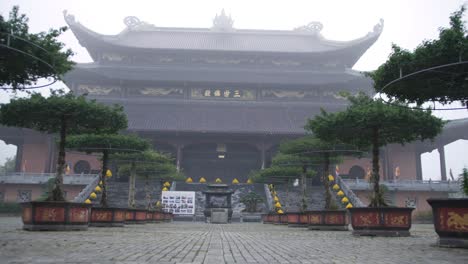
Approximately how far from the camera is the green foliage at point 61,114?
41.8 feet

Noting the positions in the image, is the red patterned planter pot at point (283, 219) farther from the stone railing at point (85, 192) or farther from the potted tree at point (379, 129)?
the stone railing at point (85, 192)

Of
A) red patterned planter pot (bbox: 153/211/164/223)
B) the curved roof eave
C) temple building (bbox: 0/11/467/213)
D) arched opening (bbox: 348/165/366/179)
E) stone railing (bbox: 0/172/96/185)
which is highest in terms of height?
the curved roof eave

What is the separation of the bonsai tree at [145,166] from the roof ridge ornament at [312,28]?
88.8 feet

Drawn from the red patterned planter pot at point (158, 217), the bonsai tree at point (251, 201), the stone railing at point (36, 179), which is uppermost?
the stone railing at point (36, 179)

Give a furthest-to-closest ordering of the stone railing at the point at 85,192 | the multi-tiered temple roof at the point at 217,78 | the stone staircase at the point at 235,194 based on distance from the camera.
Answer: the multi-tiered temple roof at the point at 217,78, the stone staircase at the point at 235,194, the stone railing at the point at 85,192

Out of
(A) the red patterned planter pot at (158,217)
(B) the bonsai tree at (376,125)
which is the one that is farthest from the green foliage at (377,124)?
(A) the red patterned planter pot at (158,217)

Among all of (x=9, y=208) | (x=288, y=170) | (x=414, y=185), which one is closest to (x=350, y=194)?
(x=288, y=170)

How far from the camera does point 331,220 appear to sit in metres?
16.8

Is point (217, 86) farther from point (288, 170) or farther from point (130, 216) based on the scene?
point (130, 216)

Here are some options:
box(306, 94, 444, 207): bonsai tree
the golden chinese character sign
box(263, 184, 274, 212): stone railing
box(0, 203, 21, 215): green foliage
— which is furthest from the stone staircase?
box(306, 94, 444, 207): bonsai tree

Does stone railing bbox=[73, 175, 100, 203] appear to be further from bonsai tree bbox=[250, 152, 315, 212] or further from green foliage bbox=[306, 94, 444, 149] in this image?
green foliage bbox=[306, 94, 444, 149]

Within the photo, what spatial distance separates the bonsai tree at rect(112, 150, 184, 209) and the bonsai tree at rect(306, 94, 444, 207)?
36.1ft

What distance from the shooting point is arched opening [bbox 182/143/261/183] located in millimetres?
42312

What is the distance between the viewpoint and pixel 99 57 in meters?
45.1
